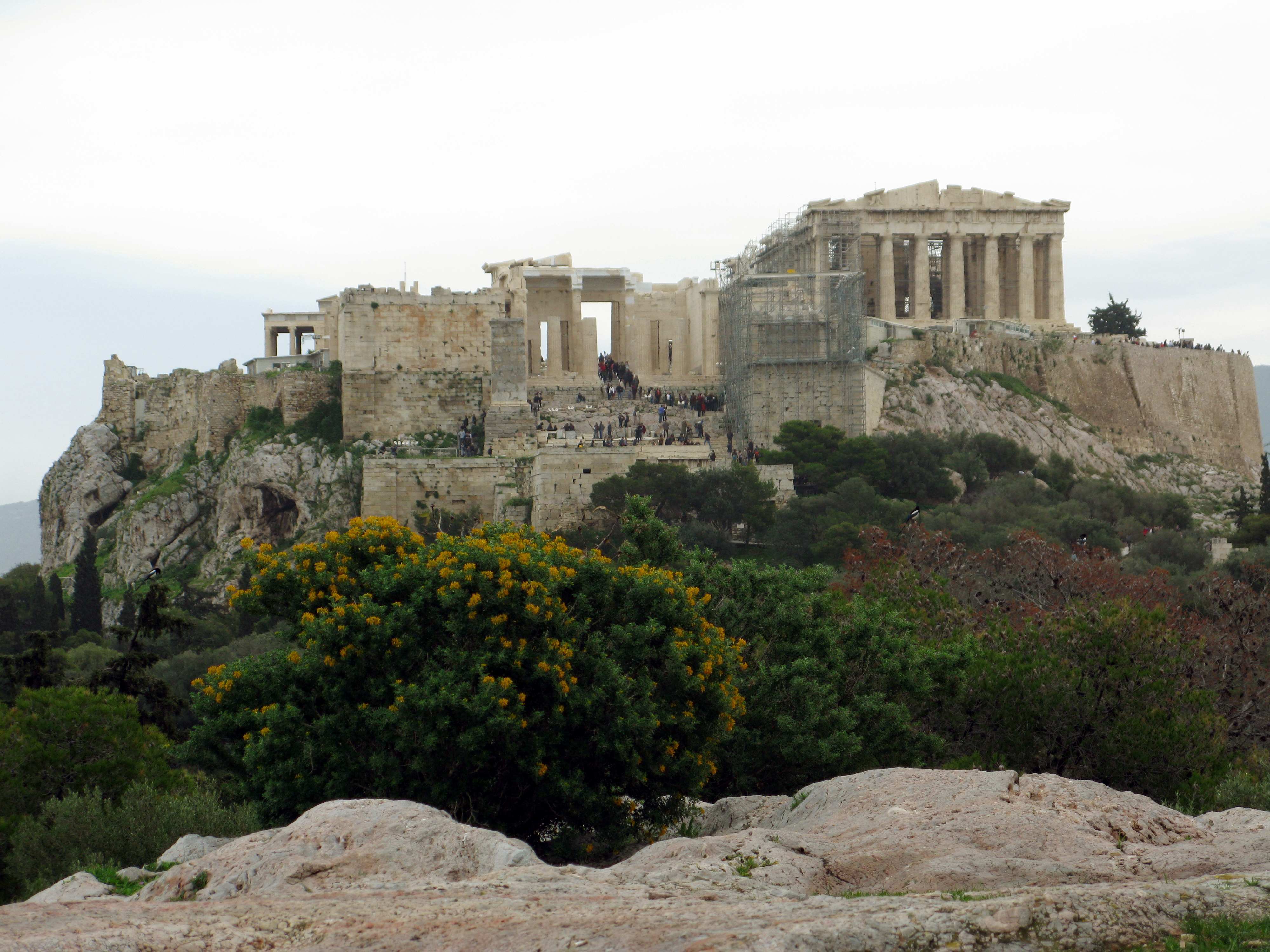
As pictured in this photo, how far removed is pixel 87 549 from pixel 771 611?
29.6 meters

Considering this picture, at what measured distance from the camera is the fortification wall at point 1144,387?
170 feet

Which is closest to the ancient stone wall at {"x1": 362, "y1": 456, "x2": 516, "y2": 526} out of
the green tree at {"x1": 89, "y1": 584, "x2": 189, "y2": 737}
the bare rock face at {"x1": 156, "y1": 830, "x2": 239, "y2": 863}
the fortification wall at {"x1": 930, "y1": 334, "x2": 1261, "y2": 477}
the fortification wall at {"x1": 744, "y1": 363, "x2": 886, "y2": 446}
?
the fortification wall at {"x1": 744, "y1": 363, "x2": 886, "y2": 446}

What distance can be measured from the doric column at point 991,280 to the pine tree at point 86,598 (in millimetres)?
30634

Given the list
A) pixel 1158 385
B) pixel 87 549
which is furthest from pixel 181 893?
pixel 1158 385

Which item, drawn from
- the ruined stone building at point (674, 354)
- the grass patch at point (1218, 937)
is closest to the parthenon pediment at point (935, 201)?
the ruined stone building at point (674, 354)

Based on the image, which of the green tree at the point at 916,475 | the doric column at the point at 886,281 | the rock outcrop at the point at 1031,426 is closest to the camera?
the green tree at the point at 916,475

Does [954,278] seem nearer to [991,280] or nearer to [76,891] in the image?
[991,280]

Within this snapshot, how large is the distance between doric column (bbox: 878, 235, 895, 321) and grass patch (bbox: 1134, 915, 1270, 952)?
148 ft

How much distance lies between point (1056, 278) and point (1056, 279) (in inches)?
1.3

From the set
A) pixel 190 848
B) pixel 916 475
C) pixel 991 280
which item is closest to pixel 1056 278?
pixel 991 280

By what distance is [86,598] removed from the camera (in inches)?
1633

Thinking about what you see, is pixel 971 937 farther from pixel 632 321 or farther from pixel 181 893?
pixel 632 321

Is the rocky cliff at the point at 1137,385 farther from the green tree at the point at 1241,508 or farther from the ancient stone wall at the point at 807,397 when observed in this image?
the green tree at the point at 1241,508

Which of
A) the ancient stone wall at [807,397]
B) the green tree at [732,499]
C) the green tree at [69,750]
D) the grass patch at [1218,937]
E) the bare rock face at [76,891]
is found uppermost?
the ancient stone wall at [807,397]
